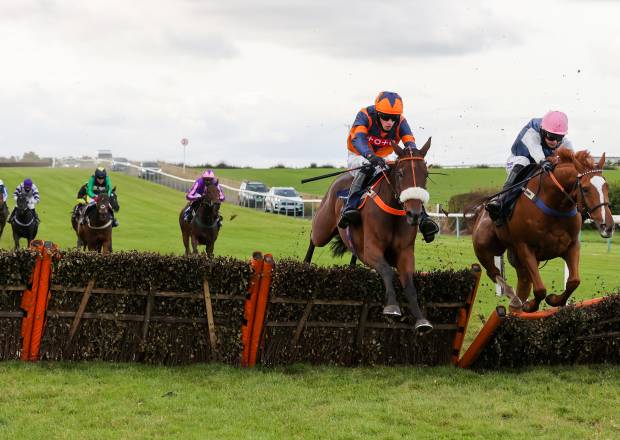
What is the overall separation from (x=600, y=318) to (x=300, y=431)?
352 centimetres

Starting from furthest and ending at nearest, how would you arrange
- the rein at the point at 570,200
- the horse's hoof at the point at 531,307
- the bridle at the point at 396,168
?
the horse's hoof at the point at 531,307 → the rein at the point at 570,200 → the bridle at the point at 396,168

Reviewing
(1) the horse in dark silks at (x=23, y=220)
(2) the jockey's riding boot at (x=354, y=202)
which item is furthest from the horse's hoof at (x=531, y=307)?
(1) the horse in dark silks at (x=23, y=220)

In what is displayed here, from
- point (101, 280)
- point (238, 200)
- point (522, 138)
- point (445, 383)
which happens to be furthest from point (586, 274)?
point (238, 200)

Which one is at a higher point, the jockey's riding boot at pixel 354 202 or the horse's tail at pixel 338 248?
the jockey's riding boot at pixel 354 202

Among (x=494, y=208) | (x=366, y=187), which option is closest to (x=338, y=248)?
(x=366, y=187)

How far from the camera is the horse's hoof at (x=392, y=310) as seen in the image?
7.66m

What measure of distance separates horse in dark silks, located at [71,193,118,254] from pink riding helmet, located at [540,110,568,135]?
8.96 m

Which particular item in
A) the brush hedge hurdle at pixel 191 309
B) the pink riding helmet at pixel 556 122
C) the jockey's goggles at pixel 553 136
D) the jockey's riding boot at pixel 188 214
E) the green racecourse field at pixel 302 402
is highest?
the pink riding helmet at pixel 556 122

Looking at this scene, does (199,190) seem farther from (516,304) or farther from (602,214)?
(602,214)

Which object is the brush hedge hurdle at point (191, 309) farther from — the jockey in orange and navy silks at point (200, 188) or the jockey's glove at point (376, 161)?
the jockey in orange and navy silks at point (200, 188)

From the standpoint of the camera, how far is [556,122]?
8.91m

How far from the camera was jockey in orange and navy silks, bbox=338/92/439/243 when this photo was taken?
867 centimetres

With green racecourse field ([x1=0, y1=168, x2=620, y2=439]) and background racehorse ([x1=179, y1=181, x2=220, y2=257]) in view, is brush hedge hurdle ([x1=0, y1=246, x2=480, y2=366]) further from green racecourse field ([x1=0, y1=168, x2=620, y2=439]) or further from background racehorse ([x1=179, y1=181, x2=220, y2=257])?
background racehorse ([x1=179, y1=181, x2=220, y2=257])

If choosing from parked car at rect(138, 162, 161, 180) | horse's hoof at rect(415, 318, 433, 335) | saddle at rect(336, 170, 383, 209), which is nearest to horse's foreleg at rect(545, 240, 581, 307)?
horse's hoof at rect(415, 318, 433, 335)
